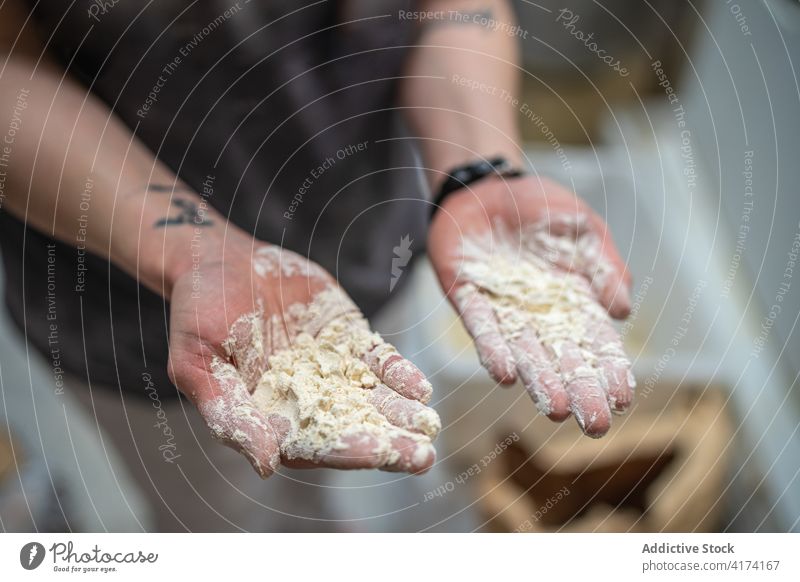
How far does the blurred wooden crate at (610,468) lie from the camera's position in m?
0.64

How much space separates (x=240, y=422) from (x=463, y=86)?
1.11 ft

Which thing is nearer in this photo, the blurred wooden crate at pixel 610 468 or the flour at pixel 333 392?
the flour at pixel 333 392

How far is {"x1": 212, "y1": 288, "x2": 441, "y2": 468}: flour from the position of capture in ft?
1.15

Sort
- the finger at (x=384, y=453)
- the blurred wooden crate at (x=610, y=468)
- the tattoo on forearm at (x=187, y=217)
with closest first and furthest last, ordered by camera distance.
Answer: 1. the finger at (x=384, y=453)
2. the tattoo on forearm at (x=187, y=217)
3. the blurred wooden crate at (x=610, y=468)

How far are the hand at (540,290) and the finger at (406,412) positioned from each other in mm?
79

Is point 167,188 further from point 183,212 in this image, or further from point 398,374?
point 398,374

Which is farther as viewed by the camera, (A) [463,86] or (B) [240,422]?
(A) [463,86]

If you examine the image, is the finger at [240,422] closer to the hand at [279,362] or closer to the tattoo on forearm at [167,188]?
the hand at [279,362]

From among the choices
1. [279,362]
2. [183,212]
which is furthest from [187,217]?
[279,362]

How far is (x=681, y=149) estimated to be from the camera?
0.82 meters

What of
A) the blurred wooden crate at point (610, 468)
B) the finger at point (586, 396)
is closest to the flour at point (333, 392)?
the finger at point (586, 396)

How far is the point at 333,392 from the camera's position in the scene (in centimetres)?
37
